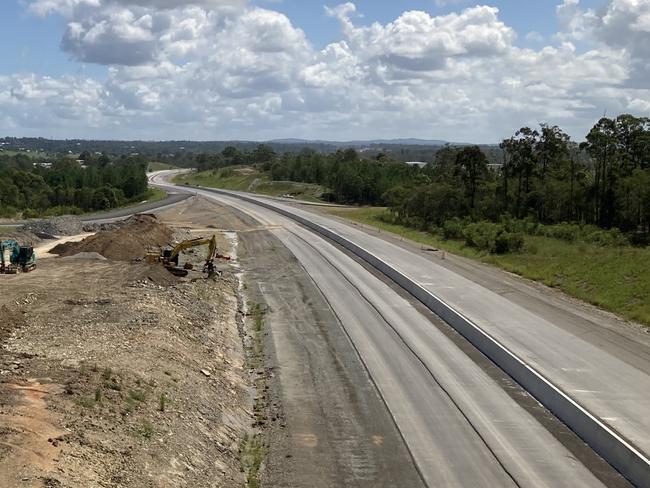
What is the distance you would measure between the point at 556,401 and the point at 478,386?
2881 millimetres

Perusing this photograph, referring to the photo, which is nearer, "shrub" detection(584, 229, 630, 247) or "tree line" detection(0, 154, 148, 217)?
"shrub" detection(584, 229, 630, 247)

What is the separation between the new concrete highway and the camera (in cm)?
1650

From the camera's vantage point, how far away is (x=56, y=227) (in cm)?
5944

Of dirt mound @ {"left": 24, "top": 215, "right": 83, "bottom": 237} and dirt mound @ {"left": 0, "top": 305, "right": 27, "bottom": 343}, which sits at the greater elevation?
dirt mound @ {"left": 0, "top": 305, "right": 27, "bottom": 343}

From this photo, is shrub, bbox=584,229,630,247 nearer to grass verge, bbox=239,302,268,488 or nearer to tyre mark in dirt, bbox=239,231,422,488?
tyre mark in dirt, bbox=239,231,422,488

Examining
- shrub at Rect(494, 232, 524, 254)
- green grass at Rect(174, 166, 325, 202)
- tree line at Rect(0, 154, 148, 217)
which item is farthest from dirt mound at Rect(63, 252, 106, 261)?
green grass at Rect(174, 166, 325, 202)

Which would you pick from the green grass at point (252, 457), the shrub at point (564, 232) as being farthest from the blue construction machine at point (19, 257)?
the shrub at point (564, 232)

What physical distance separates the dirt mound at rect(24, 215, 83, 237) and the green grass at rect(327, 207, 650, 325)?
30122 millimetres

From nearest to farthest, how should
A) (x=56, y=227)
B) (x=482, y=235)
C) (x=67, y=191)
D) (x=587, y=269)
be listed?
1. (x=587, y=269)
2. (x=482, y=235)
3. (x=56, y=227)
4. (x=67, y=191)

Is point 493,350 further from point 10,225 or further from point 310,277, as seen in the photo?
point 10,225

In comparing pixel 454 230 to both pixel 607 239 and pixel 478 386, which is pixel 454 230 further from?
pixel 478 386

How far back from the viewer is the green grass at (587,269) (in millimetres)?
33688

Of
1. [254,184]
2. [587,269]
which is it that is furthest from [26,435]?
[254,184]

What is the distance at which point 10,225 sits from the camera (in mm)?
66625
